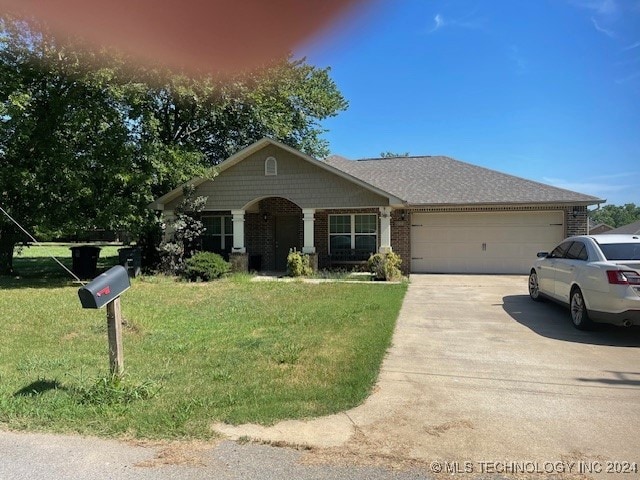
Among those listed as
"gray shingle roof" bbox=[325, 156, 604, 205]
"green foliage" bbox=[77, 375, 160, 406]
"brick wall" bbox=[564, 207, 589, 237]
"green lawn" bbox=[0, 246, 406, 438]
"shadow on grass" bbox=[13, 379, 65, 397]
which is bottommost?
"green lawn" bbox=[0, 246, 406, 438]

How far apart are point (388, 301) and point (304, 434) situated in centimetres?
688

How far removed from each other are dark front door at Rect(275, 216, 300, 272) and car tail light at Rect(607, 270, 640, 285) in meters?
13.3

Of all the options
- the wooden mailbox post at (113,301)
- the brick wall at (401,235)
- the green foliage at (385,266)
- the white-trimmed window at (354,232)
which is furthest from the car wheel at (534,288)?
the wooden mailbox post at (113,301)

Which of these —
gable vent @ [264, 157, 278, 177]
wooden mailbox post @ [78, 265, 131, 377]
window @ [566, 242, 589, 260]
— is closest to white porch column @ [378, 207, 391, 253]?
gable vent @ [264, 157, 278, 177]

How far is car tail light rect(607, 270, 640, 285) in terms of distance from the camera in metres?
6.74

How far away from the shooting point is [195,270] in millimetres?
15406

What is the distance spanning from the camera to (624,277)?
6.79 metres

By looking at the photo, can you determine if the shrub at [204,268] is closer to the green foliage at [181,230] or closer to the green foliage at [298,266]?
the green foliage at [181,230]

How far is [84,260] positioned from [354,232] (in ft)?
32.1

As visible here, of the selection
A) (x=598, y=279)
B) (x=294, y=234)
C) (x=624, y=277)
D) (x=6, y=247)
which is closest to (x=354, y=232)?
(x=294, y=234)

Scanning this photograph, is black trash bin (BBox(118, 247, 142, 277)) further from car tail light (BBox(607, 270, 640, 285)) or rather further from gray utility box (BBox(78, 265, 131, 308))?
car tail light (BBox(607, 270, 640, 285))

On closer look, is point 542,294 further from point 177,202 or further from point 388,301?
point 177,202

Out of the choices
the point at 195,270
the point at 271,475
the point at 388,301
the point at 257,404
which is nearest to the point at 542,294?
the point at 388,301

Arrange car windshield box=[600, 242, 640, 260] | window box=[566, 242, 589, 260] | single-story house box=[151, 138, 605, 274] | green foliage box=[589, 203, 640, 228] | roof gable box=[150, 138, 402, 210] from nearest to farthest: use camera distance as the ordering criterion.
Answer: car windshield box=[600, 242, 640, 260] < window box=[566, 242, 589, 260] < roof gable box=[150, 138, 402, 210] < single-story house box=[151, 138, 605, 274] < green foliage box=[589, 203, 640, 228]
